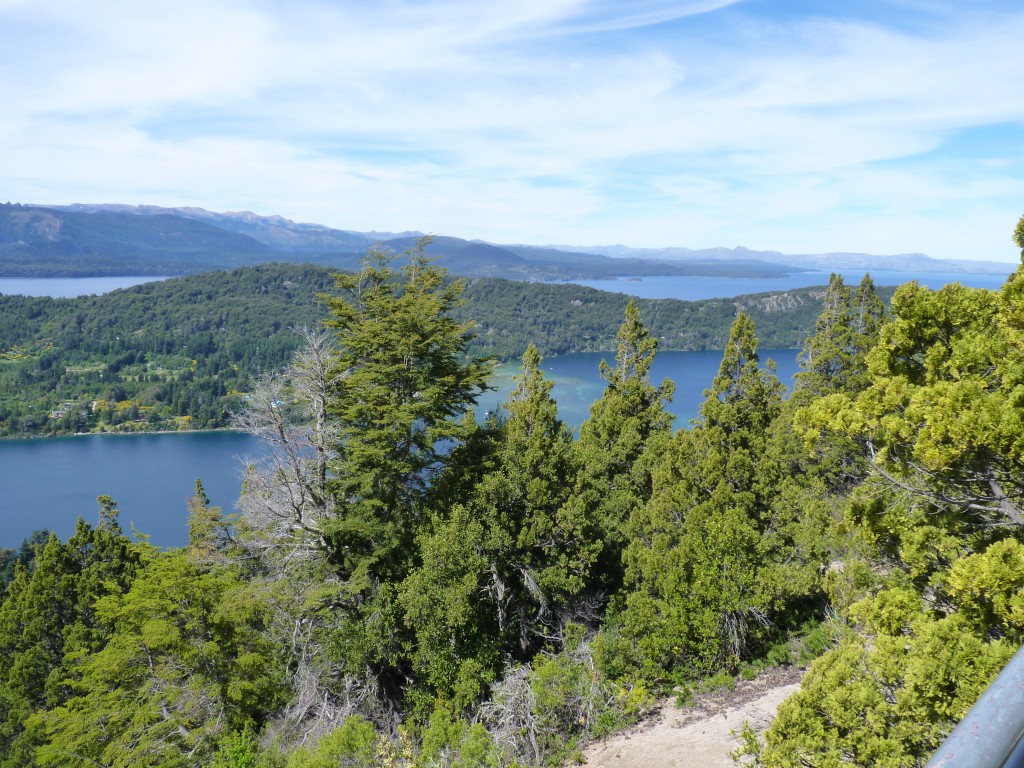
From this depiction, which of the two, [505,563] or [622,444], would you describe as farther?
[622,444]

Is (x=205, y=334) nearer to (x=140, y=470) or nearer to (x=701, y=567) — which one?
(x=140, y=470)

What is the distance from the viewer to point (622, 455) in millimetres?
19375

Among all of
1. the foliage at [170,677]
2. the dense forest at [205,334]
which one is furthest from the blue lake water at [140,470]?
the foliage at [170,677]

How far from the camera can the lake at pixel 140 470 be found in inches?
2308

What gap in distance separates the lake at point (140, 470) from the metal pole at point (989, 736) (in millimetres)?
42511

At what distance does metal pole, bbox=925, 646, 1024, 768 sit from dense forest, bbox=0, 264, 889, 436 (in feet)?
354

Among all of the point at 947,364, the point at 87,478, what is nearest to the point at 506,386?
the point at 87,478

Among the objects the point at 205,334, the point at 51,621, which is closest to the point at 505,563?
the point at 51,621

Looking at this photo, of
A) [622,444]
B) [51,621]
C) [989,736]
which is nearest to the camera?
[989,736]

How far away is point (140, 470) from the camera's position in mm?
74312

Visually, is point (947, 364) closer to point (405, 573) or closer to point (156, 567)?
point (405, 573)

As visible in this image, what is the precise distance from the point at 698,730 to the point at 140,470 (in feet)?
261

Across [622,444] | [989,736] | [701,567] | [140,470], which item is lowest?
[140,470]

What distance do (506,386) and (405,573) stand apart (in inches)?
3408
